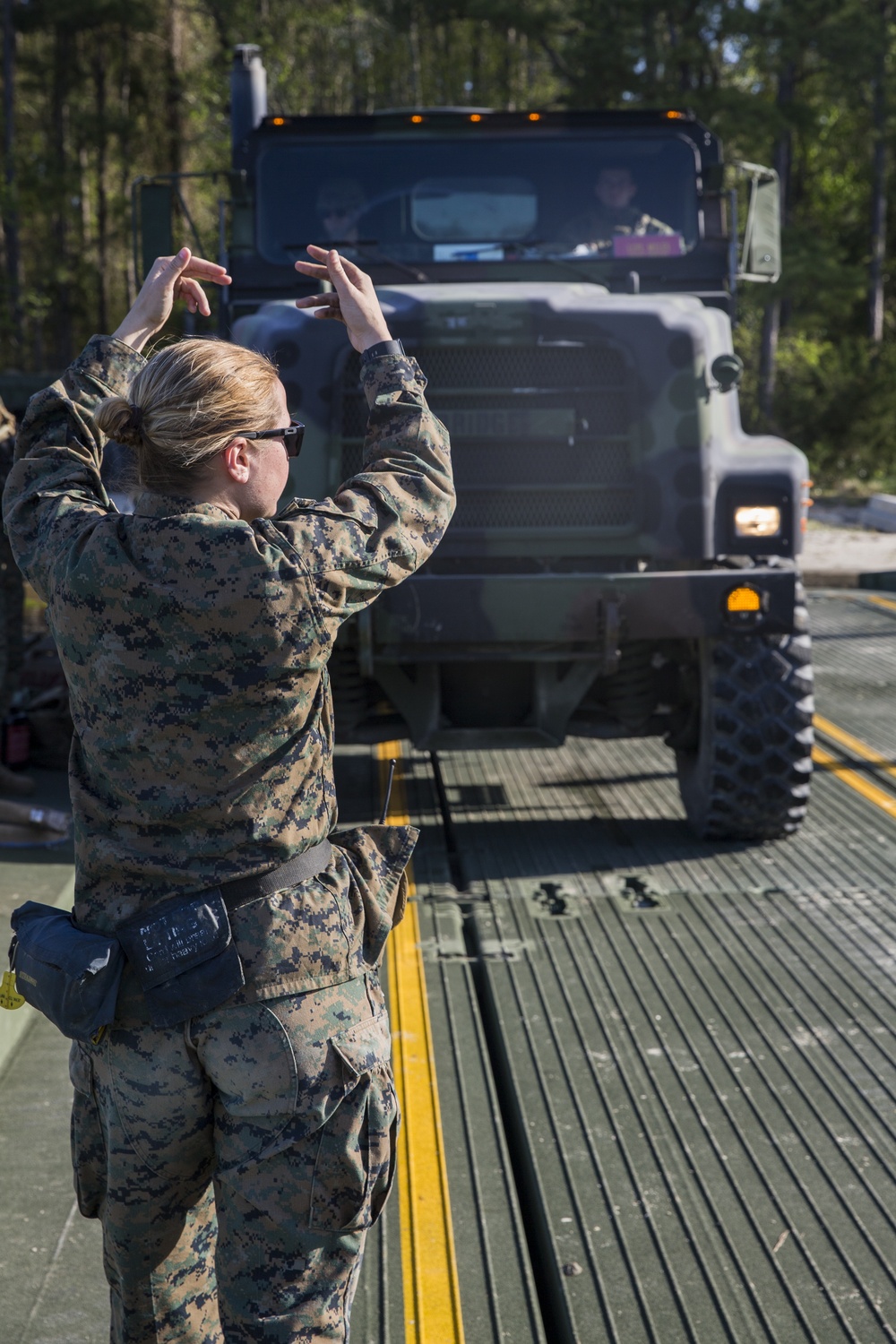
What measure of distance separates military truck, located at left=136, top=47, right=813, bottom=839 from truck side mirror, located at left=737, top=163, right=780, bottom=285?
20 cm

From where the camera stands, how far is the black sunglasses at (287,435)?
187 cm

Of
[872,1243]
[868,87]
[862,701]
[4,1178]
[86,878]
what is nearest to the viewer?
[86,878]

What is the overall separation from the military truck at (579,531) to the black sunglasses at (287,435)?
2762mm

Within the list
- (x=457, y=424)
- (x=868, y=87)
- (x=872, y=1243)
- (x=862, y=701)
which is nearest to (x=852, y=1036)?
(x=872, y=1243)

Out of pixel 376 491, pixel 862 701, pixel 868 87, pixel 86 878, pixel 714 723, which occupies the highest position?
pixel 868 87

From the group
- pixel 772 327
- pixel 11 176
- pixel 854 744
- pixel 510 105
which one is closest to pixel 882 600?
pixel 854 744

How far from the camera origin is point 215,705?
184cm

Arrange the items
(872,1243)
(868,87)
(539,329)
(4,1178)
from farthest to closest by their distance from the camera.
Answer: (868,87) < (539,329) < (4,1178) < (872,1243)

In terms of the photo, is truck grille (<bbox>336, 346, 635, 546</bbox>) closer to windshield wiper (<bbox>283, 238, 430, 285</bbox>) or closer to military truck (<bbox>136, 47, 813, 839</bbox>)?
military truck (<bbox>136, 47, 813, 839</bbox>)

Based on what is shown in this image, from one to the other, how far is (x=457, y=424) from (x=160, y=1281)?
3.43 meters

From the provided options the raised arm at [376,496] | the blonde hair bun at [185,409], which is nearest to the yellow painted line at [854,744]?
the raised arm at [376,496]

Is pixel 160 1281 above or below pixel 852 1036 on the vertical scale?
above

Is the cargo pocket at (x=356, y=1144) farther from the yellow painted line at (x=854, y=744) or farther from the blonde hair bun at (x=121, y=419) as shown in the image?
the yellow painted line at (x=854, y=744)

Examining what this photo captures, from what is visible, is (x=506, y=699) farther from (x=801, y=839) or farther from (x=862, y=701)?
(x=862, y=701)
